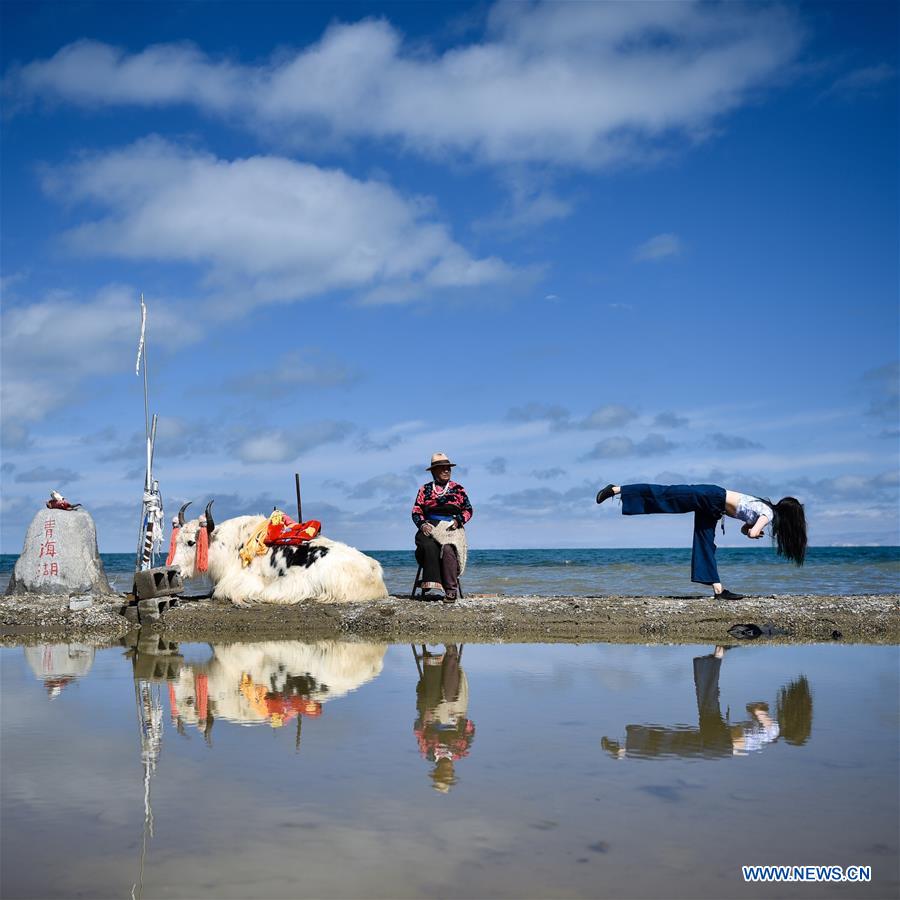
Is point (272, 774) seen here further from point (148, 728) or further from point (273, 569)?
point (273, 569)

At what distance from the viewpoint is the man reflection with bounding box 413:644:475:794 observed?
408 centimetres

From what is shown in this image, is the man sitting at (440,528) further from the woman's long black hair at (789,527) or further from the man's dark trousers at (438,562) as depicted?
the woman's long black hair at (789,527)

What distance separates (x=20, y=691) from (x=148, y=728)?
166 cm

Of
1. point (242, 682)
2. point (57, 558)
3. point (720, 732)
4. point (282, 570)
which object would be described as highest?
point (57, 558)

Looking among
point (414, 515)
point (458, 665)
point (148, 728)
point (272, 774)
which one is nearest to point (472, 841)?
point (272, 774)

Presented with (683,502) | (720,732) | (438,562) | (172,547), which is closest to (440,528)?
(438,562)

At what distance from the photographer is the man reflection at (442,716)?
4.08 meters

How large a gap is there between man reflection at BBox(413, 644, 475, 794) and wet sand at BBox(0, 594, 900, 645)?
144 centimetres

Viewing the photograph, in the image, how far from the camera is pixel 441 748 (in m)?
4.33

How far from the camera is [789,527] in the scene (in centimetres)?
945

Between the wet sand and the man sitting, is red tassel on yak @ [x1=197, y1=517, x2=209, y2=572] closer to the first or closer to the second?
the wet sand

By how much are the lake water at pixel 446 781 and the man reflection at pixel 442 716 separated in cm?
2

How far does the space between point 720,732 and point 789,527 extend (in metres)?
5.30

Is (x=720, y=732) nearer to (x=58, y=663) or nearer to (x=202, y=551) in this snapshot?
(x=58, y=663)
